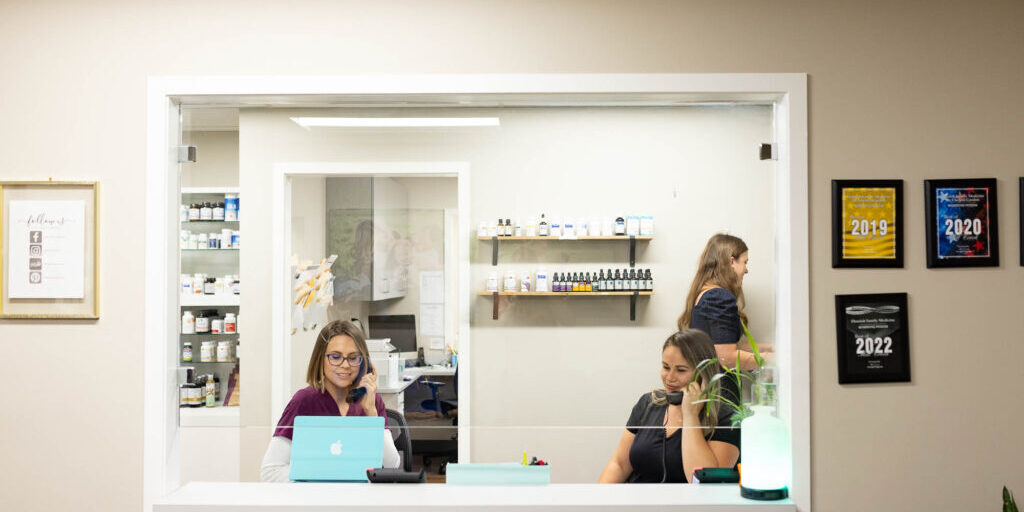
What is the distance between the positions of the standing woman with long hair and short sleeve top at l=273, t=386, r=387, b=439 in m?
1.02

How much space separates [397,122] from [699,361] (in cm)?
118

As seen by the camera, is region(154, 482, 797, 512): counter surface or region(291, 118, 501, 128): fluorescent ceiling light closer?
region(154, 482, 797, 512): counter surface

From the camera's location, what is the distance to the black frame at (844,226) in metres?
1.94

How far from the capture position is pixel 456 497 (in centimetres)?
194

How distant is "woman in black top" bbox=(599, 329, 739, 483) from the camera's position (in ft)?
6.60

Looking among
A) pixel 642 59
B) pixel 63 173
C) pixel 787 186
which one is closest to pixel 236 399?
pixel 63 173

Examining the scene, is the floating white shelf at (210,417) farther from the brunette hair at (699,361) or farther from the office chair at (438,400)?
the brunette hair at (699,361)

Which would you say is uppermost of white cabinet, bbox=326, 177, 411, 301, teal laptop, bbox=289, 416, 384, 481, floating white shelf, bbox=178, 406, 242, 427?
white cabinet, bbox=326, 177, 411, 301

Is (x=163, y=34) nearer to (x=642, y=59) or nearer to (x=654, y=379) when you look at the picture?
(x=642, y=59)

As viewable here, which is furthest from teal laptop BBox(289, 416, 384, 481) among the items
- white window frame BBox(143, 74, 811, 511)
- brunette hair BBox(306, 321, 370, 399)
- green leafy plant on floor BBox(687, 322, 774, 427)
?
green leafy plant on floor BBox(687, 322, 774, 427)

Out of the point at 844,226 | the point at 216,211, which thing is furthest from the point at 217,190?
the point at 844,226

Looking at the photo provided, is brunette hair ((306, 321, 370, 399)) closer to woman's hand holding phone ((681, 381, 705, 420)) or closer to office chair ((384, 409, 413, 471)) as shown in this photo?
office chair ((384, 409, 413, 471))

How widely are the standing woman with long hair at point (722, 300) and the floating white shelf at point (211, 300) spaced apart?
1.37 metres

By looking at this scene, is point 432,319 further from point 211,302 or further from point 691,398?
→ point 691,398
